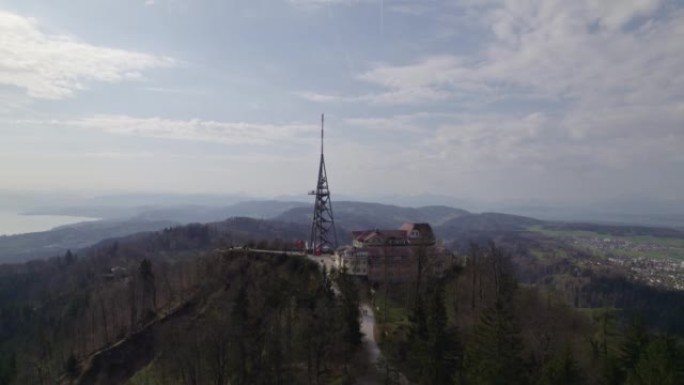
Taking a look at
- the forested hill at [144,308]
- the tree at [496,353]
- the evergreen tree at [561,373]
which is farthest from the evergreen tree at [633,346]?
the forested hill at [144,308]

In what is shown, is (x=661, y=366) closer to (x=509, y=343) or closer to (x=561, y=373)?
(x=561, y=373)

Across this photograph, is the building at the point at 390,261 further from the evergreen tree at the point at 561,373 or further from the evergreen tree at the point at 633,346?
the evergreen tree at the point at 561,373

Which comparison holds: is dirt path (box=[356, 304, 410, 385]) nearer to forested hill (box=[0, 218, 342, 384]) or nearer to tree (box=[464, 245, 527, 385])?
forested hill (box=[0, 218, 342, 384])

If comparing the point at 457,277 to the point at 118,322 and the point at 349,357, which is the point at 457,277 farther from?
the point at 118,322

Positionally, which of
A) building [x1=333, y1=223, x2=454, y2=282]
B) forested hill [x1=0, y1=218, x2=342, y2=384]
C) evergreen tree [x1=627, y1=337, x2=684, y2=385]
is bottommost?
forested hill [x1=0, y1=218, x2=342, y2=384]

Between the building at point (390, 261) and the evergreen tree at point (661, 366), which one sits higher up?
the building at point (390, 261)

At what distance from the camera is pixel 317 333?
32.2 m

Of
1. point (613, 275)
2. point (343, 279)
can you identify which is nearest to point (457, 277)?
point (343, 279)

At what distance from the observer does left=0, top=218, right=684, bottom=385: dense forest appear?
91.1 ft

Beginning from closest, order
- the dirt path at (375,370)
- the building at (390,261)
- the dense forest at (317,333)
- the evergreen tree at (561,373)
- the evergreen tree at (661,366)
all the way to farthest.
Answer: the evergreen tree at (661,366) < the evergreen tree at (561,373) < the dense forest at (317,333) < the dirt path at (375,370) < the building at (390,261)

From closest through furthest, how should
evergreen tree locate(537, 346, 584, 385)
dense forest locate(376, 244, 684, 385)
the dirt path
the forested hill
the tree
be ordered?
1. evergreen tree locate(537, 346, 584, 385)
2. the tree
3. dense forest locate(376, 244, 684, 385)
4. the dirt path
5. the forested hill

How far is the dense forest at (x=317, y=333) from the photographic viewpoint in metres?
27.8

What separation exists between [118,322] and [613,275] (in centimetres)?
10191

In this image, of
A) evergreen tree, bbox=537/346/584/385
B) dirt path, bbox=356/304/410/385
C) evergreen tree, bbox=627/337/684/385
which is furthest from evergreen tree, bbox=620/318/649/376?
dirt path, bbox=356/304/410/385
